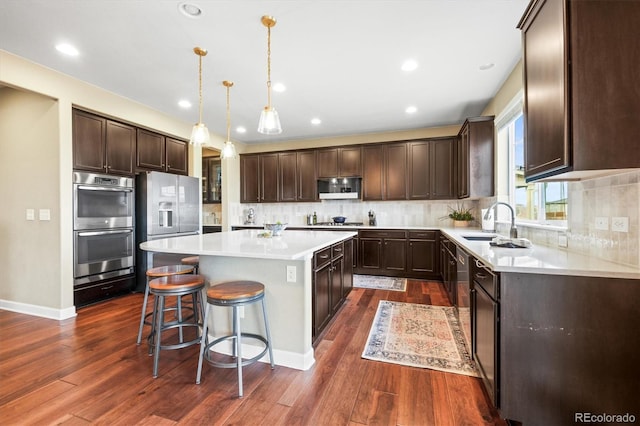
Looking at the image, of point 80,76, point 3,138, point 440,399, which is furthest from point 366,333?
point 3,138

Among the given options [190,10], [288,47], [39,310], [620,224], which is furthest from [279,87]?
[39,310]

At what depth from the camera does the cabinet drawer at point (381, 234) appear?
4.99 m

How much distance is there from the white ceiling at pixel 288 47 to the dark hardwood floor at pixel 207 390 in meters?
2.73

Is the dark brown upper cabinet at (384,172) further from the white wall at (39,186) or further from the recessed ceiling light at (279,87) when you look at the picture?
the white wall at (39,186)

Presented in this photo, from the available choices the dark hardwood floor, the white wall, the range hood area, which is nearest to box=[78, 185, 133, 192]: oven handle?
A: the white wall

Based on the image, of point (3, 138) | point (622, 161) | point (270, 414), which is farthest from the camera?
point (3, 138)

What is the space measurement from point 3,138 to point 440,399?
18.0ft

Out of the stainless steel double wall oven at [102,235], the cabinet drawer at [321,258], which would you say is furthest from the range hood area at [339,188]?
the stainless steel double wall oven at [102,235]

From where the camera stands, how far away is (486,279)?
71.0 inches

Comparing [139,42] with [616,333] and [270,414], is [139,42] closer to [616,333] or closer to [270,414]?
[270,414]

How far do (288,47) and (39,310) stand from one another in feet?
13.2

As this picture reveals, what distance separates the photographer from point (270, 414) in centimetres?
171

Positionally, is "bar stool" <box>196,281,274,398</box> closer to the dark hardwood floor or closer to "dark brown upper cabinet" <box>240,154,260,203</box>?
the dark hardwood floor

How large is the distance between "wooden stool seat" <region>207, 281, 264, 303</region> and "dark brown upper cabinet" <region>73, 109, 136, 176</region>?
2.78m
